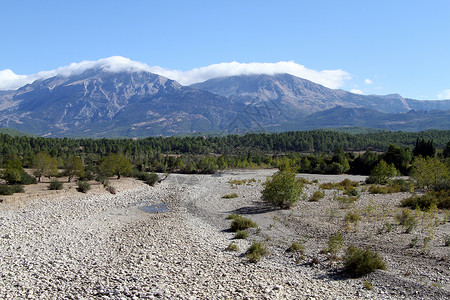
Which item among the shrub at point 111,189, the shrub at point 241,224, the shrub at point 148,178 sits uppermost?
the shrub at point 241,224

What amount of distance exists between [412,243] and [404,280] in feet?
16.0

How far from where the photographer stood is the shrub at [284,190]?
31.2m

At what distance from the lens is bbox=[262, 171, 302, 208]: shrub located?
31219 millimetres

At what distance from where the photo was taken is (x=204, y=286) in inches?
533

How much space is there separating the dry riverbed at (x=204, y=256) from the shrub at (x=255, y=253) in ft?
1.17

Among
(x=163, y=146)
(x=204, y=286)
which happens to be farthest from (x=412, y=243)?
(x=163, y=146)

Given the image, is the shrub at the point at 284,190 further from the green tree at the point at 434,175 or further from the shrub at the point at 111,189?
the shrub at the point at 111,189

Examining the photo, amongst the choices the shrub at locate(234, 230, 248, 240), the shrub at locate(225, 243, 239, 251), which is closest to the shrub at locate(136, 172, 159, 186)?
the shrub at locate(234, 230, 248, 240)

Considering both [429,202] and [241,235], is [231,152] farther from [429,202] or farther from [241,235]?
[241,235]

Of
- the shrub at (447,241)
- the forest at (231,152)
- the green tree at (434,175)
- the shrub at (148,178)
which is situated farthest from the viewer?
the forest at (231,152)

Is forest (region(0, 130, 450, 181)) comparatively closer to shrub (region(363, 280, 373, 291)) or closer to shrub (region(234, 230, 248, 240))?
shrub (region(234, 230, 248, 240))

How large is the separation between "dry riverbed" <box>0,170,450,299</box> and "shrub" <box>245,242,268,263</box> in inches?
14.1

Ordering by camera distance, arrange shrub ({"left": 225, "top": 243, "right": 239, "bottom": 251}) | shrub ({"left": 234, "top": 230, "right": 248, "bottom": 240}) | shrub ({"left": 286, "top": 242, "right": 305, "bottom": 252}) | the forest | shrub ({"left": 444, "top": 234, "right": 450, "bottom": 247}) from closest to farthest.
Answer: shrub ({"left": 444, "top": 234, "right": 450, "bottom": 247}), shrub ({"left": 286, "top": 242, "right": 305, "bottom": 252}), shrub ({"left": 225, "top": 243, "right": 239, "bottom": 251}), shrub ({"left": 234, "top": 230, "right": 248, "bottom": 240}), the forest

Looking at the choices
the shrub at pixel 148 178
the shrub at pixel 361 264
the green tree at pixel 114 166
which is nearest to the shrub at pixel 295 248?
the shrub at pixel 361 264
